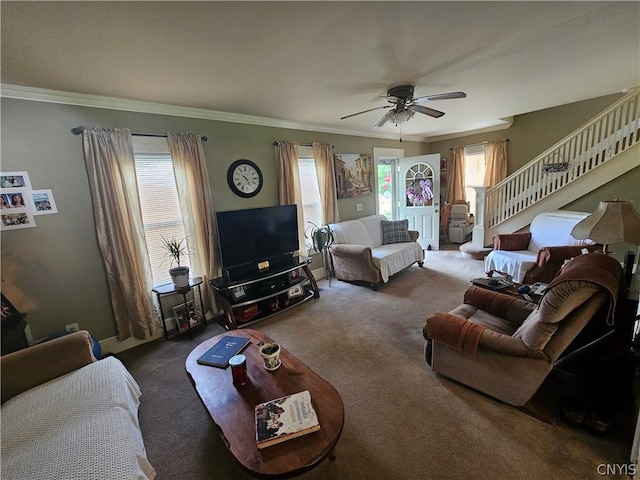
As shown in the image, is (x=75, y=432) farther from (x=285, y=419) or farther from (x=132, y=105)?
(x=132, y=105)

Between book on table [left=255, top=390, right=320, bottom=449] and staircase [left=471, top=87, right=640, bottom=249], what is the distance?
4.69 m

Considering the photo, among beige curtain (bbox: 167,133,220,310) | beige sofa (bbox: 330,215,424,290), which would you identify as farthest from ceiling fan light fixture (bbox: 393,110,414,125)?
beige curtain (bbox: 167,133,220,310)

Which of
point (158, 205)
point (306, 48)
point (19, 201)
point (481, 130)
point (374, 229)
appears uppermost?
point (481, 130)

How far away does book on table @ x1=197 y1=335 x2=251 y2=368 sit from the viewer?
169cm

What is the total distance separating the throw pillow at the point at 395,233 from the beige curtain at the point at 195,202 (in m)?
2.88

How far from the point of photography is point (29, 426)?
126 cm

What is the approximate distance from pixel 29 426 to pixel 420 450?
6.64 ft

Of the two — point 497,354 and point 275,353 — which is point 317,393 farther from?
point 497,354

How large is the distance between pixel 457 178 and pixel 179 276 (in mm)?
6225

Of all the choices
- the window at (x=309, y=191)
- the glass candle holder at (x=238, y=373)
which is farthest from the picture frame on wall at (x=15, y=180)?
the window at (x=309, y=191)

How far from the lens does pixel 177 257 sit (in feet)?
9.45

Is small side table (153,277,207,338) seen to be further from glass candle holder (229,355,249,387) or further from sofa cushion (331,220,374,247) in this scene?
sofa cushion (331,220,374,247)

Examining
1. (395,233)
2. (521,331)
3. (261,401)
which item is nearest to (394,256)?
(395,233)

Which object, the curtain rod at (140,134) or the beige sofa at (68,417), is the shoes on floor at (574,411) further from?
the curtain rod at (140,134)
